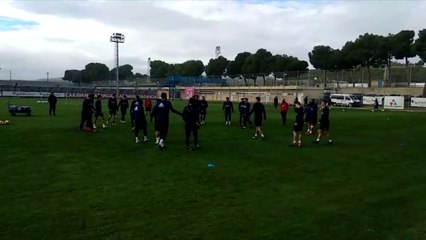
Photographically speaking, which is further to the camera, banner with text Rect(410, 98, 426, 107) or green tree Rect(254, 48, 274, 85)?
green tree Rect(254, 48, 274, 85)

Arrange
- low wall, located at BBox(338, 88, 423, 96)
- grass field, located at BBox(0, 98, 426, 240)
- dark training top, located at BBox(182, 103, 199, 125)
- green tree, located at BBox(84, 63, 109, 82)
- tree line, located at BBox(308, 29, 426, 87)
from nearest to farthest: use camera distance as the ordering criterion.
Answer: grass field, located at BBox(0, 98, 426, 240) → dark training top, located at BBox(182, 103, 199, 125) → low wall, located at BBox(338, 88, 423, 96) → tree line, located at BBox(308, 29, 426, 87) → green tree, located at BBox(84, 63, 109, 82)

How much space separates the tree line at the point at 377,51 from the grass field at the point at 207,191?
68.3 metres

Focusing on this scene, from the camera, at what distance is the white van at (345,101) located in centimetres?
6762

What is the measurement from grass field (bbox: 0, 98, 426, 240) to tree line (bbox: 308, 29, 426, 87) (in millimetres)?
68264

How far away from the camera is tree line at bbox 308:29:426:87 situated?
80.8 meters

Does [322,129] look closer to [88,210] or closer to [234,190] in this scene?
[234,190]

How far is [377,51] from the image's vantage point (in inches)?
3629

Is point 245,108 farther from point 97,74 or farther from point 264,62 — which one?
point 97,74

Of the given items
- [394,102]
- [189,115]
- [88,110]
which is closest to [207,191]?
[189,115]

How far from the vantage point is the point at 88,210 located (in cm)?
859

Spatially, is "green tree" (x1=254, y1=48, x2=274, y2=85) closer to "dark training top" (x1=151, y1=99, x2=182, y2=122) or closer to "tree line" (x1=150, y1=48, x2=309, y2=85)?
"tree line" (x1=150, y1=48, x2=309, y2=85)

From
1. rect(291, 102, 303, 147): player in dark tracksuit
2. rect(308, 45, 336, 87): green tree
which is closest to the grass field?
rect(291, 102, 303, 147): player in dark tracksuit


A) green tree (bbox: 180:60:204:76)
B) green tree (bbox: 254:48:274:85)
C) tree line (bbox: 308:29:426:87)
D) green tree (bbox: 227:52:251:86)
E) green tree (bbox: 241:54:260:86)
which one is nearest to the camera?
tree line (bbox: 308:29:426:87)

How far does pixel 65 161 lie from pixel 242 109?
13.7 meters
